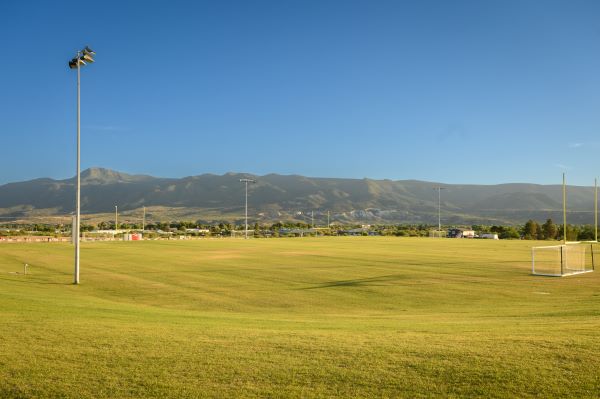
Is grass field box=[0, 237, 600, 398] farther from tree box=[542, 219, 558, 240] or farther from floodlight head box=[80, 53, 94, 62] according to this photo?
tree box=[542, 219, 558, 240]

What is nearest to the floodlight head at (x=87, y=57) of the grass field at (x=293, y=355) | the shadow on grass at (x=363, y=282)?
the grass field at (x=293, y=355)

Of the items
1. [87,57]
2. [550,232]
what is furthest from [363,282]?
[550,232]

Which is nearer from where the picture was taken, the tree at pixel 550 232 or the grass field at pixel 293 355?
the grass field at pixel 293 355

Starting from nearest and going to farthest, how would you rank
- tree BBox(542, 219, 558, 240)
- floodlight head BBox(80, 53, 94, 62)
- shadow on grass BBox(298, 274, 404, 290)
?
1. floodlight head BBox(80, 53, 94, 62)
2. shadow on grass BBox(298, 274, 404, 290)
3. tree BBox(542, 219, 558, 240)

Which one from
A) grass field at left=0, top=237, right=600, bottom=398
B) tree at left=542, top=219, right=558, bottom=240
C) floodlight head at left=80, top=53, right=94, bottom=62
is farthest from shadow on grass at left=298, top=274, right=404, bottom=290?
tree at left=542, top=219, right=558, bottom=240

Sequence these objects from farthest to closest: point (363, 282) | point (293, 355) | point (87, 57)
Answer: point (363, 282) → point (87, 57) → point (293, 355)

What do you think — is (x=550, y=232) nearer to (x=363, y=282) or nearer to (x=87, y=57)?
(x=363, y=282)

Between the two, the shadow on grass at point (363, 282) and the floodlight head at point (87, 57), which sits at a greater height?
the floodlight head at point (87, 57)

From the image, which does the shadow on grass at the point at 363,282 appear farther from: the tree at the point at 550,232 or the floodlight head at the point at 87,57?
the tree at the point at 550,232

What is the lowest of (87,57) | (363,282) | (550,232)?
(550,232)

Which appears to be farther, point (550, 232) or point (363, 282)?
point (550, 232)

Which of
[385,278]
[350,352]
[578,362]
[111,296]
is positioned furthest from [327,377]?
[385,278]

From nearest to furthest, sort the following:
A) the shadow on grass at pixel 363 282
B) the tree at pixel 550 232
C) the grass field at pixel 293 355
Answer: the grass field at pixel 293 355, the shadow on grass at pixel 363 282, the tree at pixel 550 232

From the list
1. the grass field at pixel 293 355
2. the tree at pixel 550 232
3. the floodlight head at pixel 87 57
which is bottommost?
the tree at pixel 550 232
